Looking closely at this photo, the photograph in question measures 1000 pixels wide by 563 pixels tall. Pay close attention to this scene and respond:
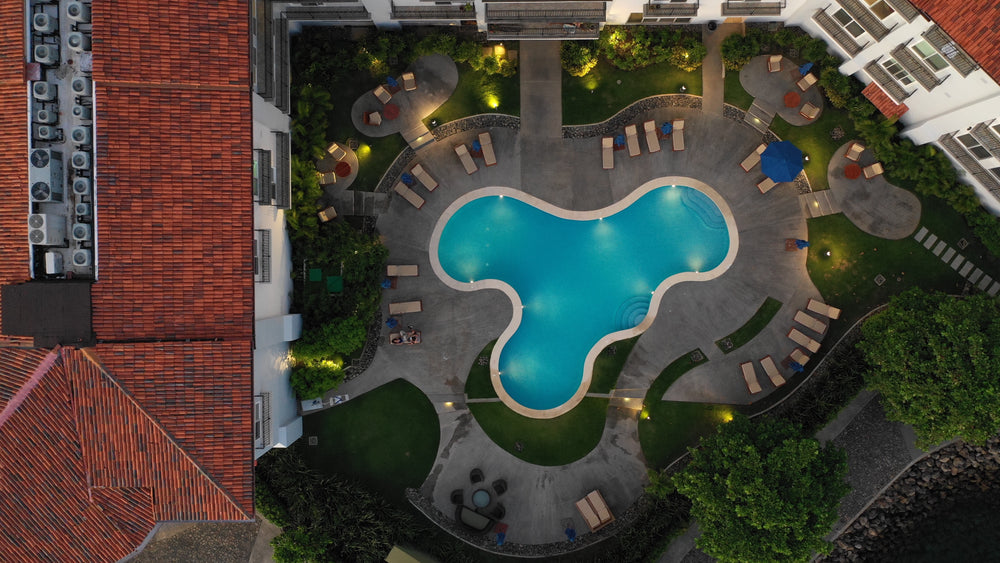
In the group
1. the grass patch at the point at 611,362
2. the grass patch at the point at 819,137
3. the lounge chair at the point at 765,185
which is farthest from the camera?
the grass patch at the point at 611,362

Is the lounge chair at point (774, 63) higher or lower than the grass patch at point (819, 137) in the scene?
higher

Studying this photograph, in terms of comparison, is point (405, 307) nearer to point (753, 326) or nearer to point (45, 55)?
point (45, 55)

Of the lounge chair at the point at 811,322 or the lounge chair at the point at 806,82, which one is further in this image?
the lounge chair at the point at 811,322

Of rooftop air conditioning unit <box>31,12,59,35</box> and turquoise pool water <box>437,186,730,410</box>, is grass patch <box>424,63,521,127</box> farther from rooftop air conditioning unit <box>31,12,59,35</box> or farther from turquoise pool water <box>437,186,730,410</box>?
rooftop air conditioning unit <box>31,12,59,35</box>

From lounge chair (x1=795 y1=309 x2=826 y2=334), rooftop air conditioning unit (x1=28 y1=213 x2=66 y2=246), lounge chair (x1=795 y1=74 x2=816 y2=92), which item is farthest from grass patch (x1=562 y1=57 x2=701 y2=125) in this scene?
rooftop air conditioning unit (x1=28 y1=213 x2=66 y2=246)

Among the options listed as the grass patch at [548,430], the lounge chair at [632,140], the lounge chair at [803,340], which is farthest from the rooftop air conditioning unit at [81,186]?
the lounge chair at [803,340]

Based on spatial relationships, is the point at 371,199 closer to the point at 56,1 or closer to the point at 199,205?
the point at 199,205

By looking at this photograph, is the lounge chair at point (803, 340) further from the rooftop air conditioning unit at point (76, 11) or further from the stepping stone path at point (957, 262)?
the rooftop air conditioning unit at point (76, 11)

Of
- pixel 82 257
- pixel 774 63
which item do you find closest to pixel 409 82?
pixel 82 257
